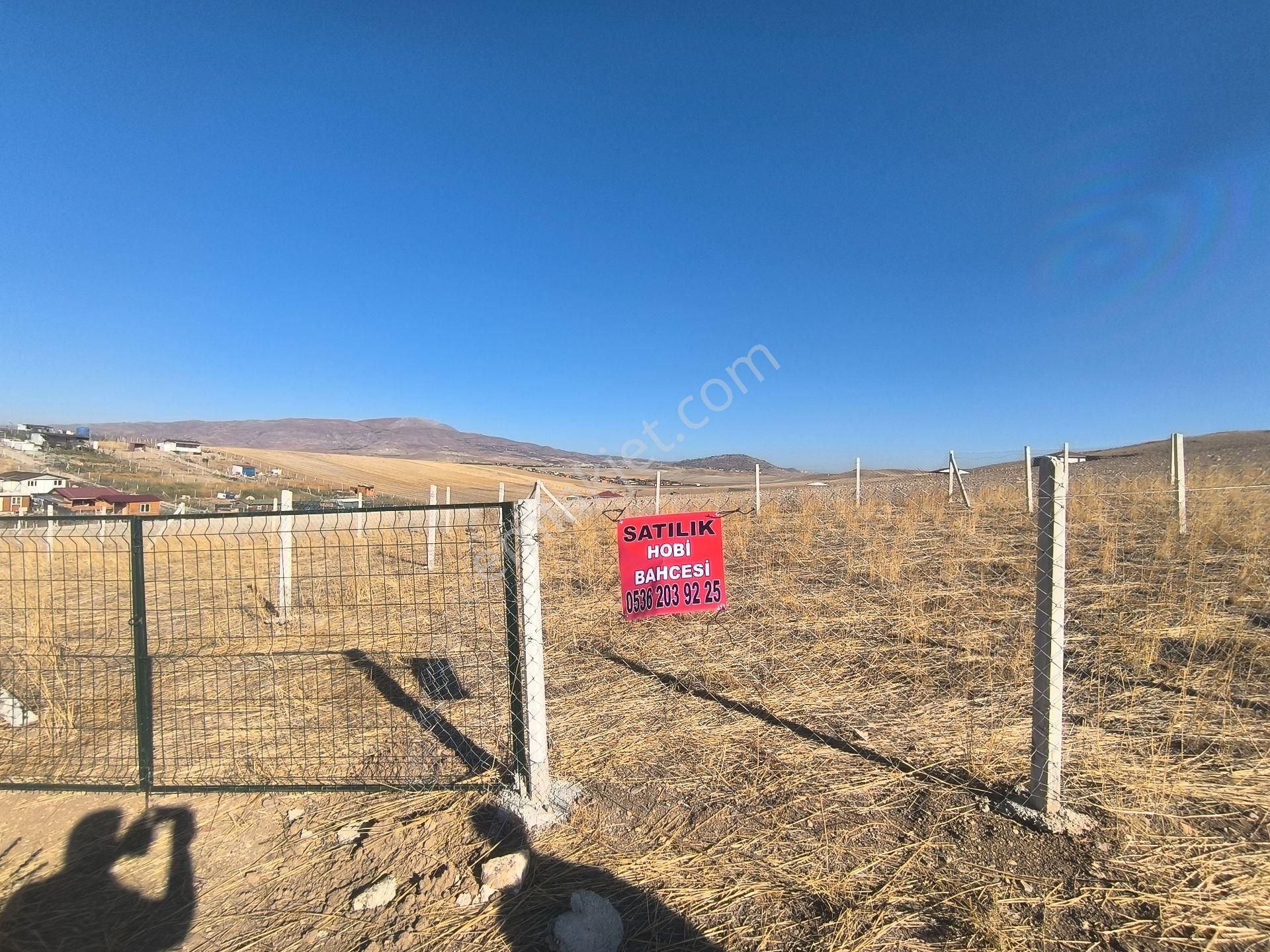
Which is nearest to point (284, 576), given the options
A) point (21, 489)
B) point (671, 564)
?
point (671, 564)

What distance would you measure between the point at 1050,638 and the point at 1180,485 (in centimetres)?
934

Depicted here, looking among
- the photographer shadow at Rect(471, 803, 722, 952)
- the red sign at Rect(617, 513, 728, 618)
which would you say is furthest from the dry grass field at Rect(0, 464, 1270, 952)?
the red sign at Rect(617, 513, 728, 618)

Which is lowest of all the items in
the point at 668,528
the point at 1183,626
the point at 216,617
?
the point at 216,617

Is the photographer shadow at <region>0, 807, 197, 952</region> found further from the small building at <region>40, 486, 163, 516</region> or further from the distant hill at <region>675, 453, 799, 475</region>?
the distant hill at <region>675, 453, 799, 475</region>

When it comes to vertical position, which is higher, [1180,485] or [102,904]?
[1180,485]

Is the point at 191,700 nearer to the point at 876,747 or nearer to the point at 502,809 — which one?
the point at 502,809

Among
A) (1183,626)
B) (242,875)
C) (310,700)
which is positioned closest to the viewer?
(242,875)

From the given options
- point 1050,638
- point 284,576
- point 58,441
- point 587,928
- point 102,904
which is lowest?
point 102,904

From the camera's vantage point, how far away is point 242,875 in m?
2.69

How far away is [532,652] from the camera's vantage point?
291 cm

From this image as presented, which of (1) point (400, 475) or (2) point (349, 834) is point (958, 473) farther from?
(1) point (400, 475)

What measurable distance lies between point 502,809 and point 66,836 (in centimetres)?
235

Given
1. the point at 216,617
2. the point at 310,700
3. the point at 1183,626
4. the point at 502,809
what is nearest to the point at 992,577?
the point at 1183,626

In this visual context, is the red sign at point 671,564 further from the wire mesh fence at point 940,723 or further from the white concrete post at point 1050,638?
the white concrete post at point 1050,638
